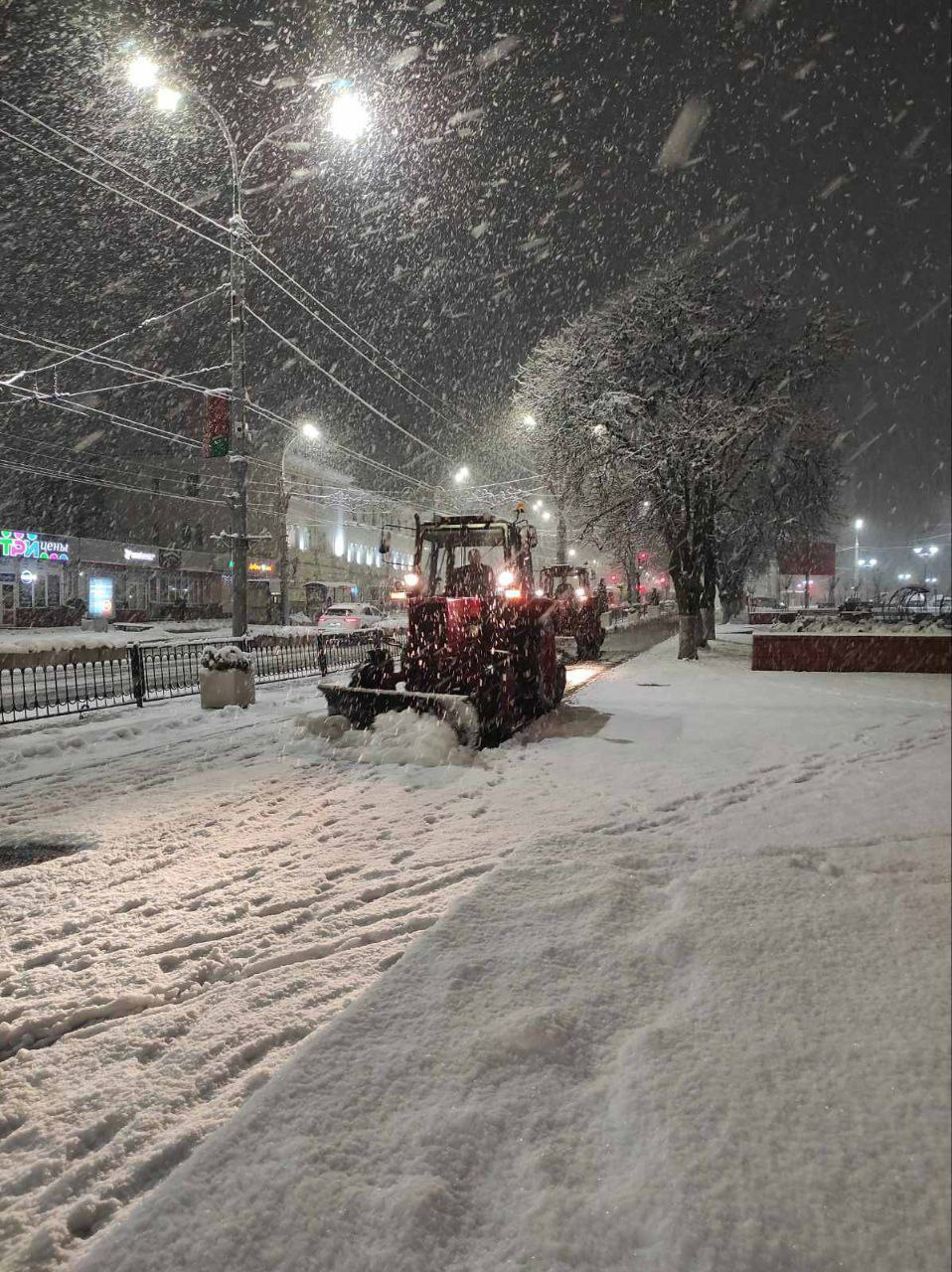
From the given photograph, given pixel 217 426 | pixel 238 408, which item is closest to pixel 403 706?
pixel 217 426

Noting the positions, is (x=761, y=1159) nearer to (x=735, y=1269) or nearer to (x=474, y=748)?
(x=735, y=1269)

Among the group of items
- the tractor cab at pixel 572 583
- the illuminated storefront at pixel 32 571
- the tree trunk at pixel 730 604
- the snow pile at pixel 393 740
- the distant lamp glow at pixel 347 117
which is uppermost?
the distant lamp glow at pixel 347 117

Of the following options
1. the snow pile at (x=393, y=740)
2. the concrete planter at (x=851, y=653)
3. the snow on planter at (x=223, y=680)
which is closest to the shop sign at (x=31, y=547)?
the snow on planter at (x=223, y=680)

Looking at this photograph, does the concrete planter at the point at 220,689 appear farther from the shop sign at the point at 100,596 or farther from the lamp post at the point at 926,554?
the lamp post at the point at 926,554

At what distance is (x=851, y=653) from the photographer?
8.53 meters

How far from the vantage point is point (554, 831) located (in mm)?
4777

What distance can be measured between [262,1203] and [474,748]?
5.41 m

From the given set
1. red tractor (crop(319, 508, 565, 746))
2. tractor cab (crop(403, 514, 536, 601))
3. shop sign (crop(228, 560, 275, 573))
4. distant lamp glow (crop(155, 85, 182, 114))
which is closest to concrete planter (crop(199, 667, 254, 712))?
red tractor (crop(319, 508, 565, 746))

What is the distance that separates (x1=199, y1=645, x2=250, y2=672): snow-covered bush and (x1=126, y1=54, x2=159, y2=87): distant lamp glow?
30.9 ft

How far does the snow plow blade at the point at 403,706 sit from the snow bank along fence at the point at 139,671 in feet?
6.16

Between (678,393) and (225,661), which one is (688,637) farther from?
(225,661)

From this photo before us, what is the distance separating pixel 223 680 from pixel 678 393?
42.9ft

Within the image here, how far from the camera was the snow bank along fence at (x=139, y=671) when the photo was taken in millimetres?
12062

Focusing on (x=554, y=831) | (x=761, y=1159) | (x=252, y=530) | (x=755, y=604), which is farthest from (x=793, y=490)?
(x=252, y=530)
